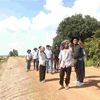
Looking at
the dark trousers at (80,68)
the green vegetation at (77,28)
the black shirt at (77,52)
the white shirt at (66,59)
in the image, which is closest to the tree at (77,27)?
the green vegetation at (77,28)

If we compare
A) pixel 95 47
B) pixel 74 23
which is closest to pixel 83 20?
pixel 74 23

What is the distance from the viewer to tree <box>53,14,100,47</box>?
49.4m

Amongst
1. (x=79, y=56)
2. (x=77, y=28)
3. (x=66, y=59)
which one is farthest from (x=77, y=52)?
(x=77, y=28)

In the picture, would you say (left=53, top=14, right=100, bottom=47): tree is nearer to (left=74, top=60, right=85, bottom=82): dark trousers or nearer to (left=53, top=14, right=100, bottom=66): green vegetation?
(left=53, top=14, right=100, bottom=66): green vegetation

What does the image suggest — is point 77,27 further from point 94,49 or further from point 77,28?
point 94,49

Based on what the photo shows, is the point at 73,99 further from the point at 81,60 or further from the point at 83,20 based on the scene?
the point at 83,20

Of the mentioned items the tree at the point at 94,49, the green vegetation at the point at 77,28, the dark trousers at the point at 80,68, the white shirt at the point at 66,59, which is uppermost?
the green vegetation at the point at 77,28

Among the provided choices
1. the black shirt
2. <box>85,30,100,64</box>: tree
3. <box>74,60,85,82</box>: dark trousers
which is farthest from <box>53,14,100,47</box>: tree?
the black shirt

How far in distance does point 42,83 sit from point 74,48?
11.5 ft

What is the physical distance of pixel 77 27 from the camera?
49.9 m

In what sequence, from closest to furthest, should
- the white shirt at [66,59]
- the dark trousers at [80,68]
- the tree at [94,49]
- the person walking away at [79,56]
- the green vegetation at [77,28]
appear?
the white shirt at [66,59]
the person walking away at [79,56]
the dark trousers at [80,68]
the tree at [94,49]
the green vegetation at [77,28]

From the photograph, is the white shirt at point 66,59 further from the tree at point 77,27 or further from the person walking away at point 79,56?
the tree at point 77,27

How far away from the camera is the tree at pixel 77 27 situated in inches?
1944

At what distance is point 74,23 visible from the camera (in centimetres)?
5084
